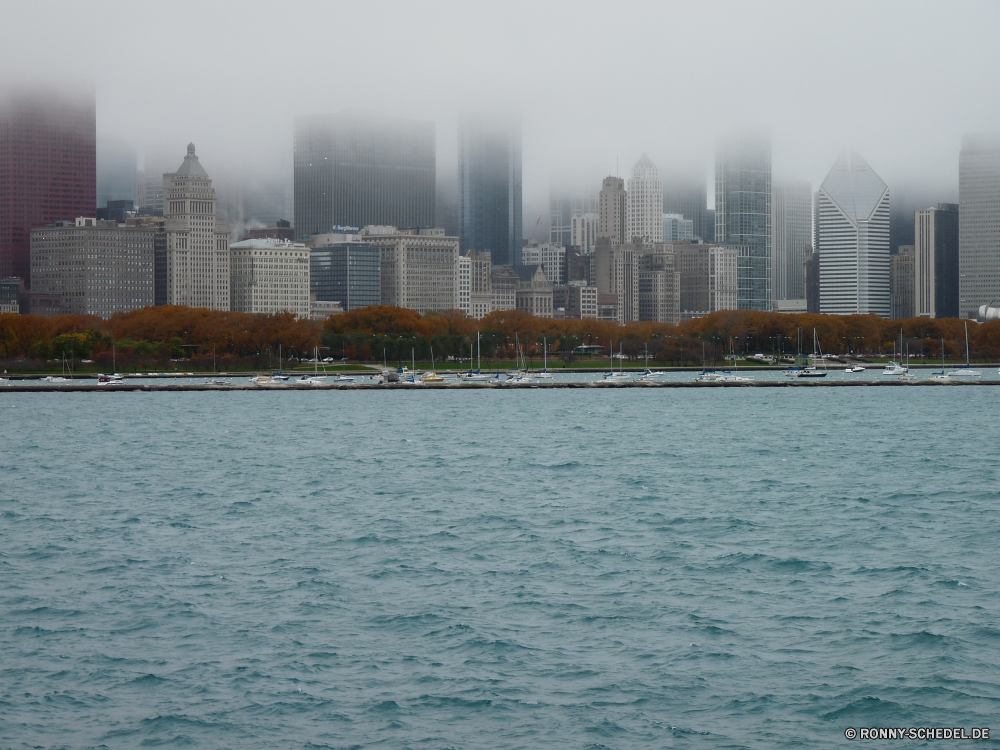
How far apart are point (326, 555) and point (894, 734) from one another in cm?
1947

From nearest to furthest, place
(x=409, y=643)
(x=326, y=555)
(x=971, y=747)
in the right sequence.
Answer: (x=971, y=747) → (x=409, y=643) → (x=326, y=555)

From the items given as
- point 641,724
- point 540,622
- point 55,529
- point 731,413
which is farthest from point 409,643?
point 731,413

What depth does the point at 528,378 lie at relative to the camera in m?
178

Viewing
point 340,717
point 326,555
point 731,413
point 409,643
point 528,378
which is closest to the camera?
point 340,717

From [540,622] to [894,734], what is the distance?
29.6ft

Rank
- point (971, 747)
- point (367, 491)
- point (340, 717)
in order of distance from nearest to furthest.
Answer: point (971, 747) → point (340, 717) → point (367, 491)

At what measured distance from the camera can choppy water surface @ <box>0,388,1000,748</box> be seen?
24.3 m

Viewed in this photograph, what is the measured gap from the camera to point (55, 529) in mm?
45500

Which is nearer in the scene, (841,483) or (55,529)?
(55,529)

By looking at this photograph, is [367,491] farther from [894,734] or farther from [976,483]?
[894,734]

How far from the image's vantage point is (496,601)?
32.6 meters

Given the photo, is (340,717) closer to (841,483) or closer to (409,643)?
(409,643)

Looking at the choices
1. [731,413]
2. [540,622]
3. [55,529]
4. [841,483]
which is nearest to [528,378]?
Result: [731,413]

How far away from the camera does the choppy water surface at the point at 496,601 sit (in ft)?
79.7
